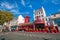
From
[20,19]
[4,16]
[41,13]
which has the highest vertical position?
[4,16]

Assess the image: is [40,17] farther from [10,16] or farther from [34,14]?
[10,16]

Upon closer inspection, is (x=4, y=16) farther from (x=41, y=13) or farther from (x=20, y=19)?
(x=41, y=13)

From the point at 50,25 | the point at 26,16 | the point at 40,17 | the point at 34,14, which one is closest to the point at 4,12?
the point at 26,16

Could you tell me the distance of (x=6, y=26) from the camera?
55.9 meters

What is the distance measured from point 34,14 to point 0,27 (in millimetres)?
20057

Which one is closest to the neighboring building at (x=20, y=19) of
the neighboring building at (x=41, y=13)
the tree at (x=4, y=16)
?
the tree at (x=4, y=16)

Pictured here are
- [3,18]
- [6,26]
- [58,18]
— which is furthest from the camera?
[6,26]

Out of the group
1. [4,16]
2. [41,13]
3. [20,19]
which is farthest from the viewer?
[20,19]

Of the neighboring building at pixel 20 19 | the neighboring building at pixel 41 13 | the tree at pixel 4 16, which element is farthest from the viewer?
the neighboring building at pixel 20 19

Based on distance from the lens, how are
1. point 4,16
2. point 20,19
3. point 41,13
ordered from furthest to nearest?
point 20,19
point 4,16
point 41,13

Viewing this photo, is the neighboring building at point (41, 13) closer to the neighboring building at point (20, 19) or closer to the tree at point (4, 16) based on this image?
the neighboring building at point (20, 19)

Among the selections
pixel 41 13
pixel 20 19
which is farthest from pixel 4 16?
pixel 41 13

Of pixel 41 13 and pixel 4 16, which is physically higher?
pixel 4 16

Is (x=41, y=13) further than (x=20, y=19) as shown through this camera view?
No
